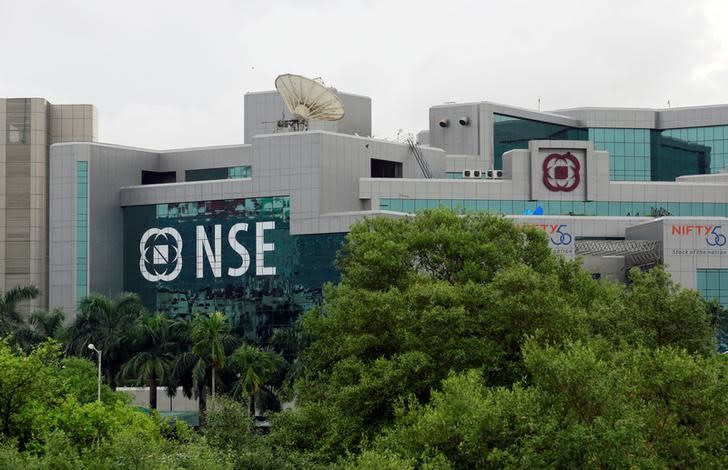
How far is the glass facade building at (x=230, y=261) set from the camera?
130 meters

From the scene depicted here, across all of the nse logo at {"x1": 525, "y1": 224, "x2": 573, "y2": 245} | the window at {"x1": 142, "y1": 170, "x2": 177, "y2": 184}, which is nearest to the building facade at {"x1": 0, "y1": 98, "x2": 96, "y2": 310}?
the window at {"x1": 142, "y1": 170, "x2": 177, "y2": 184}

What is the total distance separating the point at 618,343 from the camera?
263 ft

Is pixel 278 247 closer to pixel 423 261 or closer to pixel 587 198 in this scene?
pixel 587 198

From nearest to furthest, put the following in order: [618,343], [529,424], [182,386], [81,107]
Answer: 1. [529,424]
2. [618,343]
3. [182,386]
4. [81,107]

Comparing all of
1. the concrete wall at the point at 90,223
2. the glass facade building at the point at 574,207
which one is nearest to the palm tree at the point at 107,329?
the concrete wall at the point at 90,223

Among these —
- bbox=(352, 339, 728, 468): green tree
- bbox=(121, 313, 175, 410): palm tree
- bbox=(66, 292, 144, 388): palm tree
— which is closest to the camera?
bbox=(352, 339, 728, 468): green tree

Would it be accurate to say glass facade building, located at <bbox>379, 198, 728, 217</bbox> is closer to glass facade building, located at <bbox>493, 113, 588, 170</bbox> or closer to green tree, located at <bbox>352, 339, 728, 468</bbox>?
glass facade building, located at <bbox>493, 113, 588, 170</bbox>

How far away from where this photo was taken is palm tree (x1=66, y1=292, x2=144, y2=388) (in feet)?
389

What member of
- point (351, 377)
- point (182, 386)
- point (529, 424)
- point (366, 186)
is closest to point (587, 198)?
point (366, 186)

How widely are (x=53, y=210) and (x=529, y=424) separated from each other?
87.1m

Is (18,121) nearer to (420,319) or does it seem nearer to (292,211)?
(292,211)

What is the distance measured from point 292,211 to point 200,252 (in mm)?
9436

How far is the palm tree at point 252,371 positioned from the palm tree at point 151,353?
488 centimetres

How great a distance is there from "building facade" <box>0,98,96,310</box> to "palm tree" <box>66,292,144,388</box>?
22.5 metres
